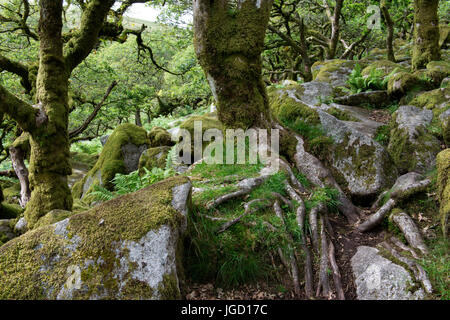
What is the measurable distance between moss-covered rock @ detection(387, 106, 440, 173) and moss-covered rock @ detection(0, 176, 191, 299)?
494 centimetres

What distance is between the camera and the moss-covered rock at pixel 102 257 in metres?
2.82

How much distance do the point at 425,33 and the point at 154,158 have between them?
9291 mm

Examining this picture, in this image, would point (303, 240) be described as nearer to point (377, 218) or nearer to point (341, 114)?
point (377, 218)

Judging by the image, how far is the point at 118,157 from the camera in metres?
10.2

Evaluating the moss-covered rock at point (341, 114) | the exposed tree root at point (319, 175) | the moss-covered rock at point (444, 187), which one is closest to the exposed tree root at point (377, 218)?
the exposed tree root at point (319, 175)

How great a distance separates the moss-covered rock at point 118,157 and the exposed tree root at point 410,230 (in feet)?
27.0

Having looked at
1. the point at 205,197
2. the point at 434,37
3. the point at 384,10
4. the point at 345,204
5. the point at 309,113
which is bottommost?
the point at 345,204

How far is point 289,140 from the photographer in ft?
21.5

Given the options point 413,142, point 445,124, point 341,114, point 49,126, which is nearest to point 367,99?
point 341,114

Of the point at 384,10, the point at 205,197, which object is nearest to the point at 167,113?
the point at 384,10

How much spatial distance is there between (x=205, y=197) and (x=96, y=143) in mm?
16967

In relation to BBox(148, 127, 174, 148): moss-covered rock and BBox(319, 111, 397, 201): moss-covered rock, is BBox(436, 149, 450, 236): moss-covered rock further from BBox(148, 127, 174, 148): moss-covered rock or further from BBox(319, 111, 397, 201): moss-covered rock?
BBox(148, 127, 174, 148): moss-covered rock

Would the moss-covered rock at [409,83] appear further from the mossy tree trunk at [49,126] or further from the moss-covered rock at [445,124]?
the mossy tree trunk at [49,126]
